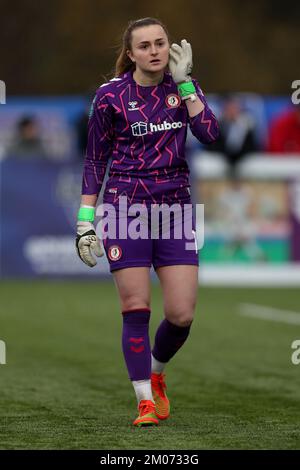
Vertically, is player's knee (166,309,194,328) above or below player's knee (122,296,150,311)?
below

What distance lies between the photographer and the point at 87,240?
6.98 m

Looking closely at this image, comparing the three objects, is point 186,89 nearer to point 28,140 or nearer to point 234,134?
point 234,134

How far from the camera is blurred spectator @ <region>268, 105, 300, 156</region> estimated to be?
18.3 m

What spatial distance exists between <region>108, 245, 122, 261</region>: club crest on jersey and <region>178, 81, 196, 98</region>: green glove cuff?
0.86 m

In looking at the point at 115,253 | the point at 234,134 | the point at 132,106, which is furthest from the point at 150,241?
the point at 234,134

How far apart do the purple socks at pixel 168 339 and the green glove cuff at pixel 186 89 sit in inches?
48.1

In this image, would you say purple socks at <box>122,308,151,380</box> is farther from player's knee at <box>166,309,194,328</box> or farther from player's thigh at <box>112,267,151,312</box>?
player's knee at <box>166,309,194,328</box>

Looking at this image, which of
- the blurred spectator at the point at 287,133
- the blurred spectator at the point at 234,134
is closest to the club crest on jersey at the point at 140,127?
the blurred spectator at the point at 234,134

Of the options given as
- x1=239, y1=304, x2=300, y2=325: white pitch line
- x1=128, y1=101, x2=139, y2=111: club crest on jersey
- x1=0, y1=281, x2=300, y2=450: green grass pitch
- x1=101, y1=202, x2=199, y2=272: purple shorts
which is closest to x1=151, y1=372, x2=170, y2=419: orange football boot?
x1=0, y1=281, x2=300, y2=450: green grass pitch

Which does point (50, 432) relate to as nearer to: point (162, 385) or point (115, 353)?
point (162, 385)

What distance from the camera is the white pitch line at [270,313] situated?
12570 mm

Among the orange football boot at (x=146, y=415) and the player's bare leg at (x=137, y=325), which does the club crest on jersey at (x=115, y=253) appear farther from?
the orange football boot at (x=146, y=415)

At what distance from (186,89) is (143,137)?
13.1 inches
